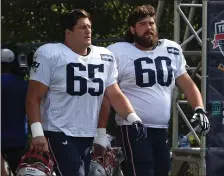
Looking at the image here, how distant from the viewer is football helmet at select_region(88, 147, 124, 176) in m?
7.05

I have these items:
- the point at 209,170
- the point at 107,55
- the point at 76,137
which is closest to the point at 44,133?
the point at 76,137

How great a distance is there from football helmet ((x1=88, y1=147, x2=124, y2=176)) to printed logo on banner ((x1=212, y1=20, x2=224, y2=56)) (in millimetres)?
1499

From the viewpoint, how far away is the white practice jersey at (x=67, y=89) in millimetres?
6172

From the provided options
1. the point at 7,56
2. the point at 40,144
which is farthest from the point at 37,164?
the point at 7,56

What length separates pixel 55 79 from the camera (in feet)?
20.3

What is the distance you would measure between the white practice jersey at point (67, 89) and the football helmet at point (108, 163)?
84 cm

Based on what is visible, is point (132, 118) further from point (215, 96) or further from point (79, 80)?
point (215, 96)

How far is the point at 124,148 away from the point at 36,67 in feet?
3.73

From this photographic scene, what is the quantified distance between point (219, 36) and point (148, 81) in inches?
58.3

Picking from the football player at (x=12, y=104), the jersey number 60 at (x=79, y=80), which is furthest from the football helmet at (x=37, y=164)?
the football player at (x=12, y=104)

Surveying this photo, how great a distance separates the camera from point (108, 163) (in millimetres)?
7188

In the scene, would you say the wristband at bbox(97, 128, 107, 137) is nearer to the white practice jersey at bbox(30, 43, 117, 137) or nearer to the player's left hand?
the white practice jersey at bbox(30, 43, 117, 137)

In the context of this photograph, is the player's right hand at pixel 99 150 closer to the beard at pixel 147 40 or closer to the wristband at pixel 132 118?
the wristband at pixel 132 118

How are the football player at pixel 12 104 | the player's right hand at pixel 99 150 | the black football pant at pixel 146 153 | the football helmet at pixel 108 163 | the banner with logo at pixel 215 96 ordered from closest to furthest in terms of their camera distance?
the black football pant at pixel 146 153
the player's right hand at pixel 99 150
the football helmet at pixel 108 163
the football player at pixel 12 104
the banner with logo at pixel 215 96
